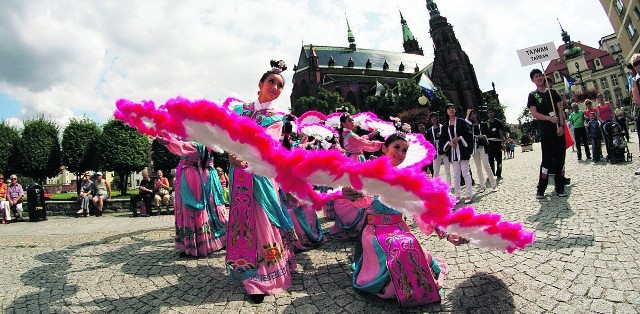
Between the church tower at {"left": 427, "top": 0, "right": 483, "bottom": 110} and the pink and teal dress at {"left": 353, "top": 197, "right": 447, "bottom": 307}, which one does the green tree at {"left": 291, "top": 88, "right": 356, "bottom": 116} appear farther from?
the pink and teal dress at {"left": 353, "top": 197, "right": 447, "bottom": 307}

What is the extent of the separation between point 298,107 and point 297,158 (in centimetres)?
5010

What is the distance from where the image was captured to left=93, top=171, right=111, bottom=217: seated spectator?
12555 millimetres

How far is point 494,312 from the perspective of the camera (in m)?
2.42

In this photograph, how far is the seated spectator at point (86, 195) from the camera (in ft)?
40.8

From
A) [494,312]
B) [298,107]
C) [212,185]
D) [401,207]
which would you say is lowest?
[494,312]

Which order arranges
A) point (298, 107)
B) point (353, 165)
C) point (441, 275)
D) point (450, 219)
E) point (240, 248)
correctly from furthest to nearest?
point (298, 107) → point (240, 248) → point (441, 275) → point (450, 219) → point (353, 165)

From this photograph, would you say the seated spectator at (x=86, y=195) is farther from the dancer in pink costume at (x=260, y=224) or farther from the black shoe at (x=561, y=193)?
the black shoe at (x=561, y=193)

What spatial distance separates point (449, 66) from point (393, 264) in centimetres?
7992

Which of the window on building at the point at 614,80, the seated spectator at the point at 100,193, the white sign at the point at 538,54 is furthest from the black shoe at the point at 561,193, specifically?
the window on building at the point at 614,80

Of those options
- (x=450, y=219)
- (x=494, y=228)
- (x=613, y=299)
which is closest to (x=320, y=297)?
(x=450, y=219)

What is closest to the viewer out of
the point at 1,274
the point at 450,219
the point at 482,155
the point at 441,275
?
the point at 450,219

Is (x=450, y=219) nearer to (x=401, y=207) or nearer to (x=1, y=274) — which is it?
(x=401, y=207)

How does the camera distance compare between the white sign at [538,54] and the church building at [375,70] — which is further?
the church building at [375,70]

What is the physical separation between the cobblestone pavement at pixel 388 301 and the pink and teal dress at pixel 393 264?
0.12 metres
